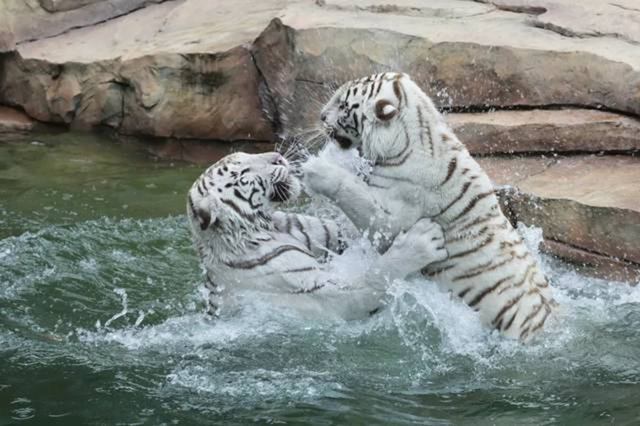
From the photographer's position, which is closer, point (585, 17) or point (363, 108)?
point (363, 108)

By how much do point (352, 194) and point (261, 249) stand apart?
1.51 ft

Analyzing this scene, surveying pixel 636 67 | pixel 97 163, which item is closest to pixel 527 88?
pixel 636 67

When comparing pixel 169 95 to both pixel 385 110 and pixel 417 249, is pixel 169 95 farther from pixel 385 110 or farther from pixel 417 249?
pixel 417 249

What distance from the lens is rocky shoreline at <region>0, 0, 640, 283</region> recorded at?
4.74 m

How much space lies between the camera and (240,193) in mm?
3895

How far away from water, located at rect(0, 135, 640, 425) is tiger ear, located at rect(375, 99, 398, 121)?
1.82 ft

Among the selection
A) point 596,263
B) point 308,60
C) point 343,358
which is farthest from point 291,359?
point 308,60

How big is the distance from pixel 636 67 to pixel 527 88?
1.74 ft

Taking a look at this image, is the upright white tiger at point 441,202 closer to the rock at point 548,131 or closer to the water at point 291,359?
the water at point 291,359

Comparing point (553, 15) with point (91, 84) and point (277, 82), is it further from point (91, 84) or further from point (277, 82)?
point (91, 84)

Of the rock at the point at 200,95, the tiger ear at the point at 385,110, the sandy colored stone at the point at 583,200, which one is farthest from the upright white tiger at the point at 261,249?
the rock at the point at 200,95

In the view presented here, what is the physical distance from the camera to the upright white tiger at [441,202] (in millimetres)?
3531

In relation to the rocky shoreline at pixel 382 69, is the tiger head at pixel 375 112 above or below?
above

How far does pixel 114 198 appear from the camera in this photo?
591cm
